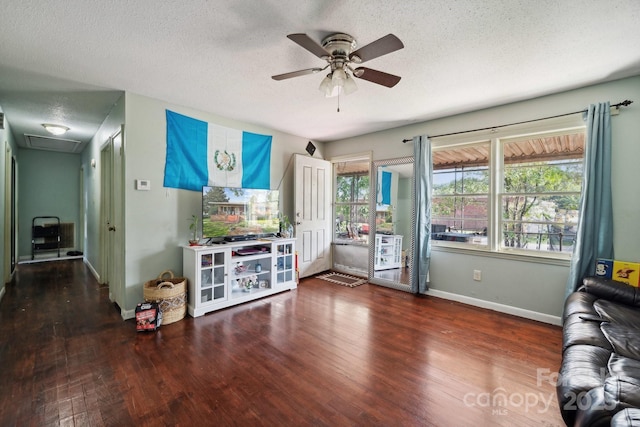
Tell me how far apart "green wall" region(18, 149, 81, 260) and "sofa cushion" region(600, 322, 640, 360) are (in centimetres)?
870

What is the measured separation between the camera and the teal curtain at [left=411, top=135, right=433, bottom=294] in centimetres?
362

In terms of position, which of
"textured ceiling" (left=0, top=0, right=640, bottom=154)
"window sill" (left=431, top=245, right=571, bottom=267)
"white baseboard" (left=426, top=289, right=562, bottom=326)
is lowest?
"white baseboard" (left=426, top=289, right=562, bottom=326)

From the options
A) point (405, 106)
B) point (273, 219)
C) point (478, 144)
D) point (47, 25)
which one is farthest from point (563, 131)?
point (47, 25)

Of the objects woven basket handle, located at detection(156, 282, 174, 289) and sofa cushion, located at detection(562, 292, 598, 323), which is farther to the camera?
woven basket handle, located at detection(156, 282, 174, 289)

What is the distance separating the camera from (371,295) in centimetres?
368

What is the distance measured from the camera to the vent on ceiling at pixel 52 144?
4.79 meters

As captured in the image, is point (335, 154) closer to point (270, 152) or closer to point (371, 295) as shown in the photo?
point (270, 152)

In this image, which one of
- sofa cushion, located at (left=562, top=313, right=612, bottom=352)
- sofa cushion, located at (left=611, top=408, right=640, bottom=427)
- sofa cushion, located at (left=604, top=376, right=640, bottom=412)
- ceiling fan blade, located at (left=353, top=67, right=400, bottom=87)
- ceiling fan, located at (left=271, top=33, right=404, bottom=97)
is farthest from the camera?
ceiling fan blade, located at (left=353, top=67, right=400, bottom=87)

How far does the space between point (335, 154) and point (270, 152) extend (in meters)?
1.30

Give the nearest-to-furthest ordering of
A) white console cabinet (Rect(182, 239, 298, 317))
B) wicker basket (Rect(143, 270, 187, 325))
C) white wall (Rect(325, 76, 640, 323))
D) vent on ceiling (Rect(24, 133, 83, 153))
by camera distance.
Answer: white wall (Rect(325, 76, 640, 323)), wicker basket (Rect(143, 270, 187, 325)), white console cabinet (Rect(182, 239, 298, 317)), vent on ceiling (Rect(24, 133, 83, 153))

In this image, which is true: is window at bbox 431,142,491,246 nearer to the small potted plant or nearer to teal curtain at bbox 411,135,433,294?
teal curtain at bbox 411,135,433,294

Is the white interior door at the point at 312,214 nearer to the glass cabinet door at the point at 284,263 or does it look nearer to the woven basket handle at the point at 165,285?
the glass cabinet door at the point at 284,263

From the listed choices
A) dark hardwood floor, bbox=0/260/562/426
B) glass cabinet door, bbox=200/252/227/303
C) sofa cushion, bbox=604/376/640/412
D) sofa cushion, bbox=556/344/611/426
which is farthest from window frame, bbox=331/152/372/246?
sofa cushion, bbox=604/376/640/412

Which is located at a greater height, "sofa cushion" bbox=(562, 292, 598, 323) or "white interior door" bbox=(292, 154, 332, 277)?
"white interior door" bbox=(292, 154, 332, 277)
